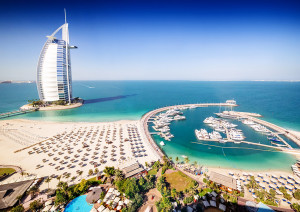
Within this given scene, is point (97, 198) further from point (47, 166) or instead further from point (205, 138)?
point (205, 138)

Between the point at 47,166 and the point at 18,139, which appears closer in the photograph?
the point at 47,166

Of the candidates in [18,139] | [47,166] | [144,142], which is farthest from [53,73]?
[144,142]

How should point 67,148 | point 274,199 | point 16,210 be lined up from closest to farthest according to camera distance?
point 16,210 → point 274,199 → point 67,148

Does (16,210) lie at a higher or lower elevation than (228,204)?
higher

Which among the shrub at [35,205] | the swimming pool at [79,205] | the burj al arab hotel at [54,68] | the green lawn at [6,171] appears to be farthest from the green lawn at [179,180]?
the burj al arab hotel at [54,68]

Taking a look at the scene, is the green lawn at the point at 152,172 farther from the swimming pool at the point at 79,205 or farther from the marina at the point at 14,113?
the marina at the point at 14,113

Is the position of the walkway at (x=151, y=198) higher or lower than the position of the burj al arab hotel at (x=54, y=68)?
lower

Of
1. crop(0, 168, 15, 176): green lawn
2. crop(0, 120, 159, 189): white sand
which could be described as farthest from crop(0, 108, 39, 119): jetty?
crop(0, 168, 15, 176): green lawn
